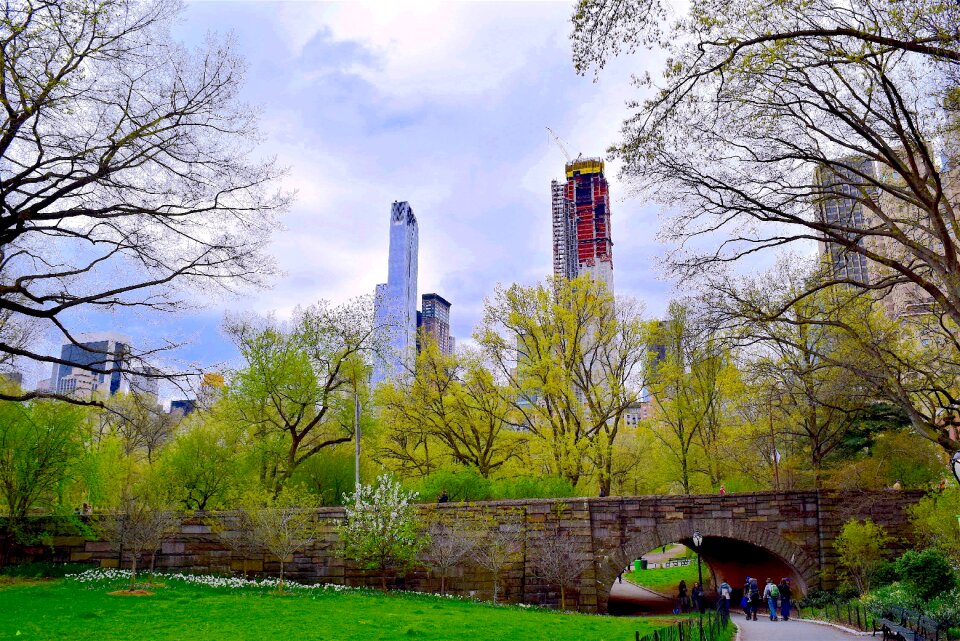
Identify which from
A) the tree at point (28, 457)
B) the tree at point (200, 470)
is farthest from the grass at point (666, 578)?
the tree at point (28, 457)

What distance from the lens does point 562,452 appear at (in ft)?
87.8

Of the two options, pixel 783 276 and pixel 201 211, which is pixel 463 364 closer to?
pixel 783 276

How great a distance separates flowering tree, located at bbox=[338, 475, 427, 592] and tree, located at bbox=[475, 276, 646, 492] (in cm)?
866

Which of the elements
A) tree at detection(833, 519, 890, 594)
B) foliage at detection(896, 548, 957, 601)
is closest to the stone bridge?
tree at detection(833, 519, 890, 594)

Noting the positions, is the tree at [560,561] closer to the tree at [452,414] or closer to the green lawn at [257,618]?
the green lawn at [257,618]

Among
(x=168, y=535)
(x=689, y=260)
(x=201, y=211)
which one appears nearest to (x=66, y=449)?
(x=168, y=535)

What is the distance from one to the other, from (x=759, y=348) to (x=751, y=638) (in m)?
14.1

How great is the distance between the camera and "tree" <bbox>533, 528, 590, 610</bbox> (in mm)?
20844

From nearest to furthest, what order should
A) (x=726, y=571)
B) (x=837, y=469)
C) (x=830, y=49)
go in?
(x=830, y=49) → (x=837, y=469) → (x=726, y=571)

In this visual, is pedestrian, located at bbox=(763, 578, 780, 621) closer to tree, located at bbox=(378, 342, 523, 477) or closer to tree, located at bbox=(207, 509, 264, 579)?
tree, located at bbox=(378, 342, 523, 477)

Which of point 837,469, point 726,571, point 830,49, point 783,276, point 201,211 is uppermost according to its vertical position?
point 783,276

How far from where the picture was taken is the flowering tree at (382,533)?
65.5 feet

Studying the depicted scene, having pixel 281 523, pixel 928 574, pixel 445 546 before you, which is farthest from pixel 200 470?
pixel 928 574

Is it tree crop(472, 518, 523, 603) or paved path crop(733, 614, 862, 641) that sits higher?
tree crop(472, 518, 523, 603)
